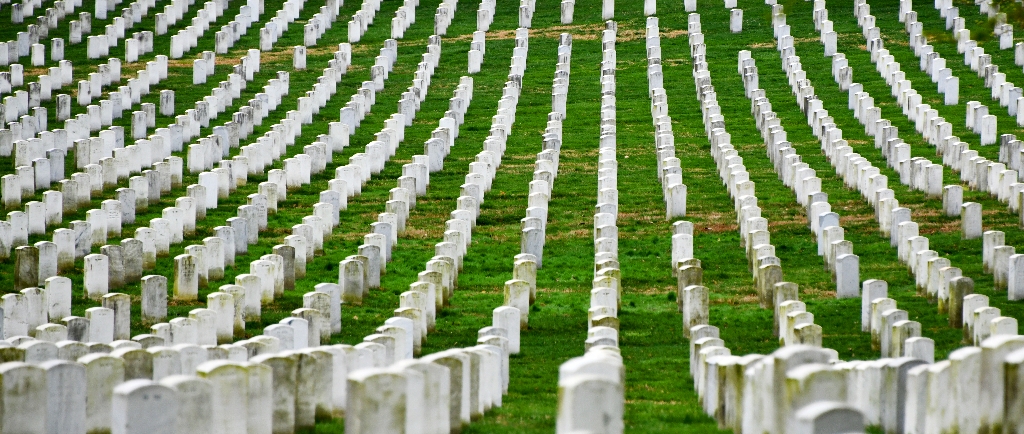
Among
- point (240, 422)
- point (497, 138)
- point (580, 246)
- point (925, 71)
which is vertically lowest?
point (240, 422)

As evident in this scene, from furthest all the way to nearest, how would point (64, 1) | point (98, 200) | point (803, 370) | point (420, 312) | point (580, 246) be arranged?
point (64, 1) < point (98, 200) < point (580, 246) < point (420, 312) < point (803, 370)

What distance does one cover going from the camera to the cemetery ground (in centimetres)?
1509

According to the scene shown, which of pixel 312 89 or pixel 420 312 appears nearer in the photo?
pixel 420 312

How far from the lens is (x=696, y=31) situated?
40156 mm

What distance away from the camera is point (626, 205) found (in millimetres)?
23312

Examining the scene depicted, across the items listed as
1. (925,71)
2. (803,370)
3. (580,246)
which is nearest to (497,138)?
(580,246)

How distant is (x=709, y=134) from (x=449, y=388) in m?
20.0

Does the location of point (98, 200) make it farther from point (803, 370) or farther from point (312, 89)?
point (803, 370)

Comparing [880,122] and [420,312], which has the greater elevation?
[880,122]

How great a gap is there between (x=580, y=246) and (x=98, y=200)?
8.27 m

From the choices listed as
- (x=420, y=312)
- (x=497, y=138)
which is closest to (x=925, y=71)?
(x=497, y=138)

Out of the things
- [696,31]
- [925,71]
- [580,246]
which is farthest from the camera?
[696,31]

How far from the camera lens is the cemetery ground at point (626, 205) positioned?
49.5ft

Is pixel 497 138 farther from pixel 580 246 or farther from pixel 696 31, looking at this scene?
pixel 696 31
